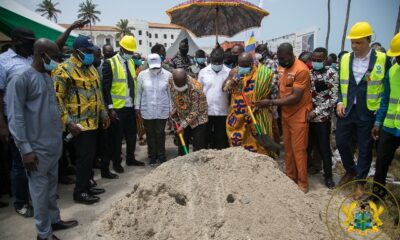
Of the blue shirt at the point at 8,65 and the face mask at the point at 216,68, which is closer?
the blue shirt at the point at 8,65

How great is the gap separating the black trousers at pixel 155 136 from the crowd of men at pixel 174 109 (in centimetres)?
2

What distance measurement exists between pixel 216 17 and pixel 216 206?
191 inches

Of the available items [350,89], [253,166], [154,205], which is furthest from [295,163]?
[154,205]

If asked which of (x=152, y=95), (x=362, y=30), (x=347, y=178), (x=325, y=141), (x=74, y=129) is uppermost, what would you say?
(x=362, y=30)

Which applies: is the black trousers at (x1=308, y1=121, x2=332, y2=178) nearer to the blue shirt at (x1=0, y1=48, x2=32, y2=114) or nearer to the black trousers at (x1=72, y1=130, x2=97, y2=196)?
the black trousers at (x1=72, y1=130, x2=97, y2=196)

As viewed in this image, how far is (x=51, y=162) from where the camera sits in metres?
2.80

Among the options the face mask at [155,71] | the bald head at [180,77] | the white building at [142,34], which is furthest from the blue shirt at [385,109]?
the white building at [142,34]

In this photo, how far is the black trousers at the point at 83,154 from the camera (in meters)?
3.60

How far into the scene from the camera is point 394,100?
3.10 metres

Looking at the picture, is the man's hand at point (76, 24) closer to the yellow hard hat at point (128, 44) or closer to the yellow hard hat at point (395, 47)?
the yellow hard hat at point (128, 44)

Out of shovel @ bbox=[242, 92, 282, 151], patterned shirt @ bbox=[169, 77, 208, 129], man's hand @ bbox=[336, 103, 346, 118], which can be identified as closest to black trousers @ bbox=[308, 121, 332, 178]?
man's hand @ bbox=[336, 103, 346, 118]

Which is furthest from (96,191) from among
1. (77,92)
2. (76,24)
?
(76,24)

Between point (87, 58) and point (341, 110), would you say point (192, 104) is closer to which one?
point (87, 58)

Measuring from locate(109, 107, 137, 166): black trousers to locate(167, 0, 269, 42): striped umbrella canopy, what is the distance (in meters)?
2.32
